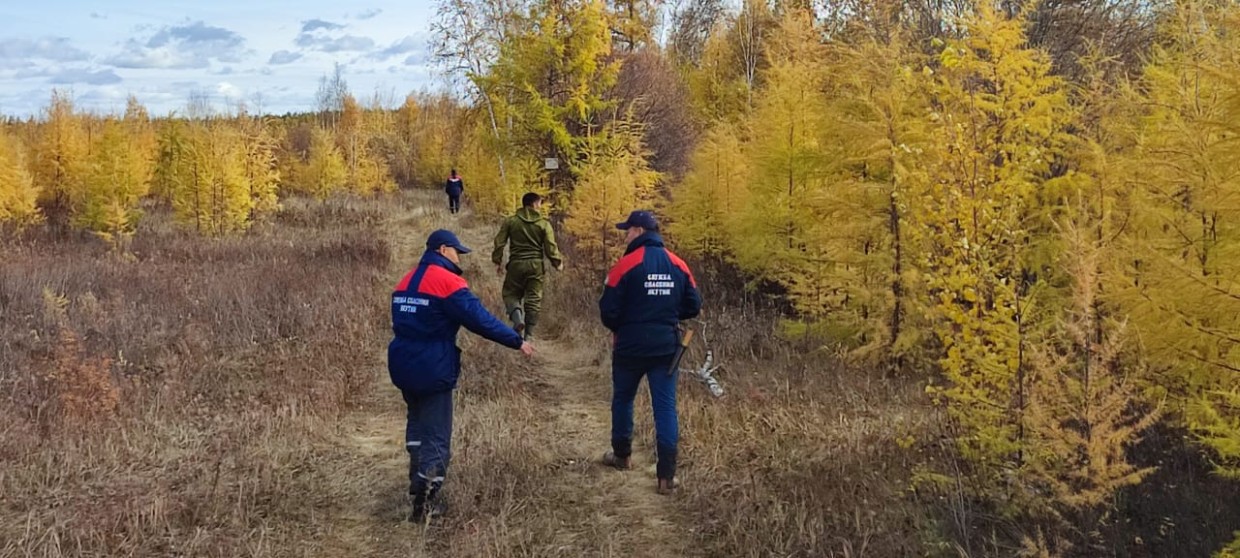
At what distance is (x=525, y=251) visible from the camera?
31.0 ft

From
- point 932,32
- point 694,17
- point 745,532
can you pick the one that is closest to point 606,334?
point 745,532

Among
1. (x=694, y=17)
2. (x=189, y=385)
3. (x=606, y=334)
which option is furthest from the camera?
(x=694, y=17)

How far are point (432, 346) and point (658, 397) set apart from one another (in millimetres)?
1555

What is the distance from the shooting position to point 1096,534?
3.97 meters

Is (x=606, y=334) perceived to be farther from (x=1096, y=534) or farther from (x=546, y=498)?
(x=1096, y=534)

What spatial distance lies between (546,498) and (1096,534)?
3148 mm

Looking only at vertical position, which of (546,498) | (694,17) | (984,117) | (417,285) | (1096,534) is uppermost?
(694,17)

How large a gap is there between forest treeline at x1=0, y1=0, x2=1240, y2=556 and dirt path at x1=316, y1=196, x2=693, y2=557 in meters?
1.82

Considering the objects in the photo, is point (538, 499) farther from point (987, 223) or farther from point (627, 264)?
point (987, 223)

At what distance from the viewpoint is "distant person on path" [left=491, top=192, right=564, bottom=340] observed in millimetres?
9266

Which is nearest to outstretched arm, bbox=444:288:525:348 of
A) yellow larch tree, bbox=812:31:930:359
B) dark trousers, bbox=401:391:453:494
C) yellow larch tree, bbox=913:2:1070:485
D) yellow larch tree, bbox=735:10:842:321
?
dark trousers, bbox=401:391:453:494

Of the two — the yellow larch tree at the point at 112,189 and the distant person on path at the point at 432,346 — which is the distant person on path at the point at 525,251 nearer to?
the distant person on path at the point at 432,346

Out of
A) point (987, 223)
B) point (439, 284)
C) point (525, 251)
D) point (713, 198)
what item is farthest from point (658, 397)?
point (713, 198)

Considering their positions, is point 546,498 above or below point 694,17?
below
